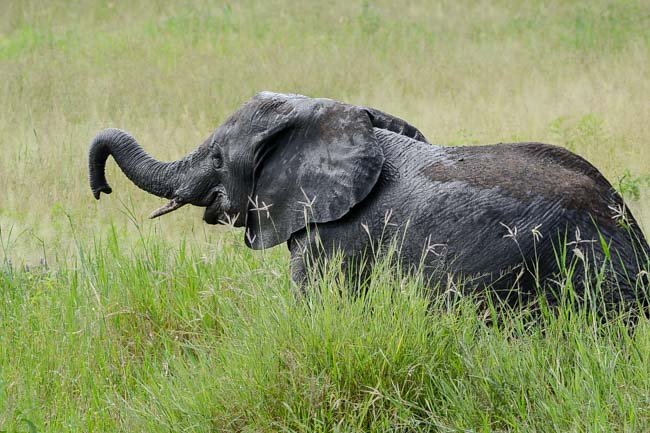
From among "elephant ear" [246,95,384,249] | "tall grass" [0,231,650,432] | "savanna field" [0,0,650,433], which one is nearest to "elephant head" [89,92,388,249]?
"elephant ear" [246,95,384,249]

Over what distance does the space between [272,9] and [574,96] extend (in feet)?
27.3

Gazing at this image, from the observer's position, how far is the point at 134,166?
20.6ft

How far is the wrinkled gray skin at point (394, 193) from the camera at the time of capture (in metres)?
5.02

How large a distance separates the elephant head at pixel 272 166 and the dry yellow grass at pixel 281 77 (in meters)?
1.87

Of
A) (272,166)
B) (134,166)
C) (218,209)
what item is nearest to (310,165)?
(272,166)

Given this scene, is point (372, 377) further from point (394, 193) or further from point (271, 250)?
point (271, 250)

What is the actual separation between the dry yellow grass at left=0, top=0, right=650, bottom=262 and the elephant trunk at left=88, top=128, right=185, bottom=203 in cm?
168

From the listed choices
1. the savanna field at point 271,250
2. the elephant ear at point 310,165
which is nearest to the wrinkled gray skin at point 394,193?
the elephant ear at point 310,165

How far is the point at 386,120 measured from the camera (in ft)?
19.7

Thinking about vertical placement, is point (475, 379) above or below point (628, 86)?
above

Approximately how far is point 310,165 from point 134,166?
1.12 metres

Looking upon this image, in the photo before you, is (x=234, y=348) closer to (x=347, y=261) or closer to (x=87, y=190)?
(x=347, y=261)

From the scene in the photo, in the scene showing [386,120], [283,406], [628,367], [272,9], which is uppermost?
[386,120]

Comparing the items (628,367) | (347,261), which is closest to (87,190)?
(347,261)
